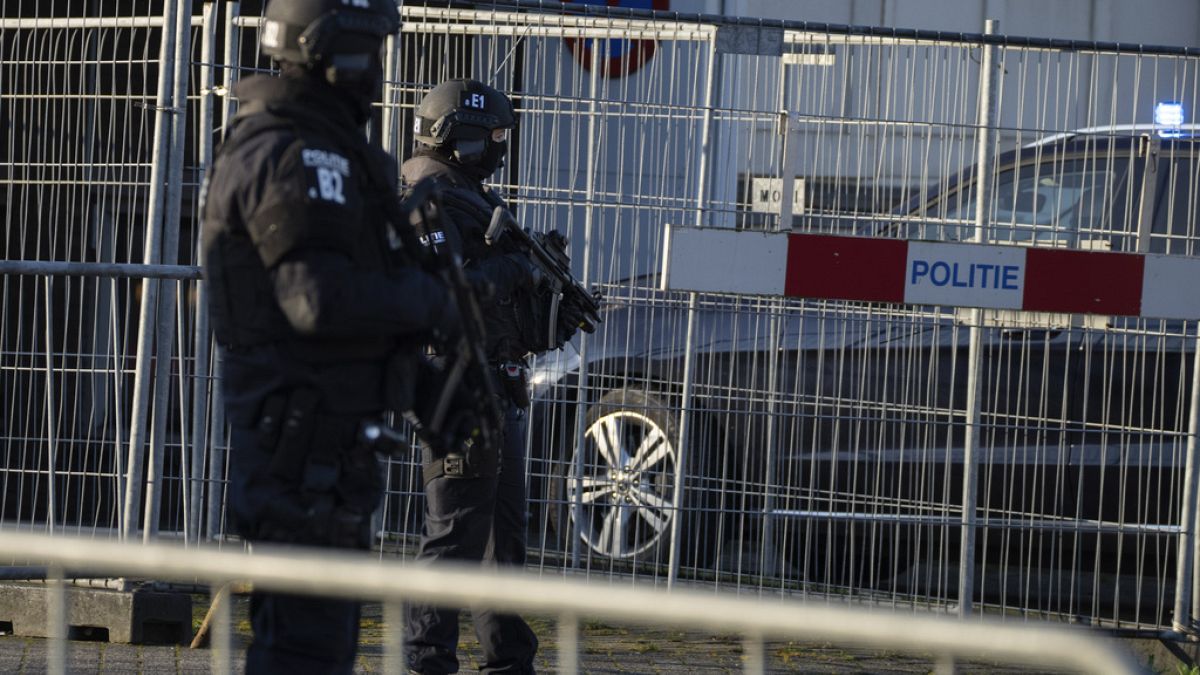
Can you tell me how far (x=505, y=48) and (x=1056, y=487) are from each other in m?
2.92

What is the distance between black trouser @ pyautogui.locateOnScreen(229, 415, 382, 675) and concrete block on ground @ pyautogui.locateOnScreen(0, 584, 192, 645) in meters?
2.65

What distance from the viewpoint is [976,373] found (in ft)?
22.1

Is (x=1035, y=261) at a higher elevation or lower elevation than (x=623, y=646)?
higher

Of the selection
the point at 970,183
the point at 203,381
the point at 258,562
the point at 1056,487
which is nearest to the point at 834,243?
the point at 970,183

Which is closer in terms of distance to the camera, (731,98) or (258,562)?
(258,562)

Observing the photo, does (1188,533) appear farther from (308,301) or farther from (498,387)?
(308,301)

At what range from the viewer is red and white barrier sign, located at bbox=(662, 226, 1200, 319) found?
6.38 m

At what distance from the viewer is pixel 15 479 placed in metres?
8.98

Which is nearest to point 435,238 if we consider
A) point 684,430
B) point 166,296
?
point 166,296

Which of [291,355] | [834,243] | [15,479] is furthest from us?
[15,479]

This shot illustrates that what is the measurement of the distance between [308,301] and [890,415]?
3862 mm

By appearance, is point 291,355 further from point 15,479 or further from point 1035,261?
point 15,479

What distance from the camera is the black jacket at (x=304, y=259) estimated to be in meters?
3.66

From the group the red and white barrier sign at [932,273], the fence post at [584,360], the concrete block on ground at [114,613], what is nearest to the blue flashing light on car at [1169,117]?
the red and white barrier sign at [932,273]
